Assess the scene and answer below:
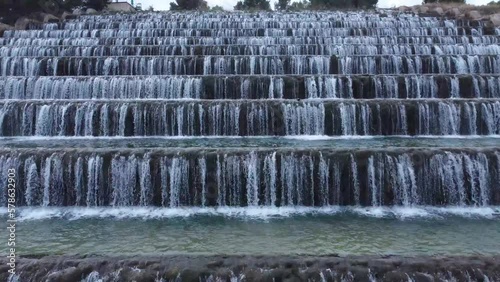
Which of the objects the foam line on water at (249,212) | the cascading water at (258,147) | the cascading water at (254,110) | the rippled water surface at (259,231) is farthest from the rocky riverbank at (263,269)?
the cascading water at (254,110)

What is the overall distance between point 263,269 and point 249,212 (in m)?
4.05

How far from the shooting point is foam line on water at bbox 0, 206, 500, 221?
11320 millimetres

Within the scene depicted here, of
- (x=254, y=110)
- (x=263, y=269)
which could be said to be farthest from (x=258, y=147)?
(x=263, y=269)

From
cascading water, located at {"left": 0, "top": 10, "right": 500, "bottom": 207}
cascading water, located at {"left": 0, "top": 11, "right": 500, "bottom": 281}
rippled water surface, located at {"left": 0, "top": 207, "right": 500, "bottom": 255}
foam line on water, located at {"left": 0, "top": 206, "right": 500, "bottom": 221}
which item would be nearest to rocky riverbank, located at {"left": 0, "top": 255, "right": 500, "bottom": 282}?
cascading water, located at {"left": 0, "top": 11, "right": 500, "bottom": 281}

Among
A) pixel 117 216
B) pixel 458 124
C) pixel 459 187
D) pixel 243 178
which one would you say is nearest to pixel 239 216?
pixel 243 178

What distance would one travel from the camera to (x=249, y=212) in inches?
458

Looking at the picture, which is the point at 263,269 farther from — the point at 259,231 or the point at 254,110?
the point at 254,110

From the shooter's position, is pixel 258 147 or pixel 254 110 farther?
pixel 254 110

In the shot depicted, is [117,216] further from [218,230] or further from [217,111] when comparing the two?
[217,111]

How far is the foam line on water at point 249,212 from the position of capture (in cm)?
1132

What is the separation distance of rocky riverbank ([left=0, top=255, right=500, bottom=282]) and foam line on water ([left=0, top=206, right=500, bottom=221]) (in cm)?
341

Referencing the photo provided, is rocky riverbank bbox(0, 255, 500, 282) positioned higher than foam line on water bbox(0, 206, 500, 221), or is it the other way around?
foam line on water bbox(0, 206, 500, 221)

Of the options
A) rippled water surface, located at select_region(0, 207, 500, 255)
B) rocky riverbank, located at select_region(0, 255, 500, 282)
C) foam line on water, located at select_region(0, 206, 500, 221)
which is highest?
foam line on water, located at select_region(0, 206, 500, 221)

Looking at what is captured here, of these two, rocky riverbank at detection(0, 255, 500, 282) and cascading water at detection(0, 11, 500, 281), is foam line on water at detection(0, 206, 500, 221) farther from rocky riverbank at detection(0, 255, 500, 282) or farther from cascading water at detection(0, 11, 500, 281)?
rocky riverbank at detection(0, 255, 500, 282)
